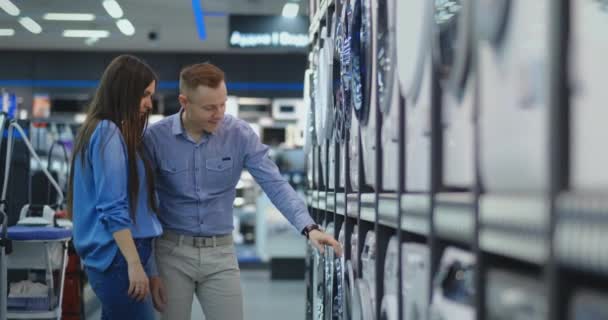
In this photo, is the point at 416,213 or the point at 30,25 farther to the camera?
the point at 30,25

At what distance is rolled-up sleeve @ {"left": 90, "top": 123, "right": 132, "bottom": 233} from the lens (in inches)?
103

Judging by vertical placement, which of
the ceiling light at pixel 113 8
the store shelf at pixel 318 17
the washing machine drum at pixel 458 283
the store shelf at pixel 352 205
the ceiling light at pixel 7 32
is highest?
the ceiling light at pixel 7 32

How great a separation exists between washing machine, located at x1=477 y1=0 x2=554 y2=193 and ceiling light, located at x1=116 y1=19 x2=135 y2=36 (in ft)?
34.4

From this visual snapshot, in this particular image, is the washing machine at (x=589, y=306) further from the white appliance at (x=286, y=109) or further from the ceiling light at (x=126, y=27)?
the white appliance at (x=286, y=109)

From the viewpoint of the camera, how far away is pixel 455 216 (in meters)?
1.40

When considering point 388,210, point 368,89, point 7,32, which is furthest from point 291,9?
point 388,210

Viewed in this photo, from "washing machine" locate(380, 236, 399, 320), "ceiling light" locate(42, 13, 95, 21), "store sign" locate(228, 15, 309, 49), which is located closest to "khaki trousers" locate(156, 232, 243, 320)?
"washing machine" locate(380, 236, 399, 320)

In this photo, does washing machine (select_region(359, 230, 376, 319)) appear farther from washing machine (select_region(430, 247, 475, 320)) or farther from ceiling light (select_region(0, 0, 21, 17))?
ceiling light (select_region(0, 0, 21, 17))

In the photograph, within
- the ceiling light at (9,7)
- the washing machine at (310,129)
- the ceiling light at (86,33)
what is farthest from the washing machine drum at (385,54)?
the ceiling light at (86,33)

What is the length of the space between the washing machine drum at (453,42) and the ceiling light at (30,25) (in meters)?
10.3

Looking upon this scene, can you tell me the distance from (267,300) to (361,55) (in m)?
5.87

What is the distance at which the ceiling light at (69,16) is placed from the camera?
1057cm

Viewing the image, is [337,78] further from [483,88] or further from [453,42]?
[483,88]

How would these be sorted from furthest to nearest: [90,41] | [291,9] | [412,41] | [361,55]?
[90,41], [291,9], [361,55], [412,41]
